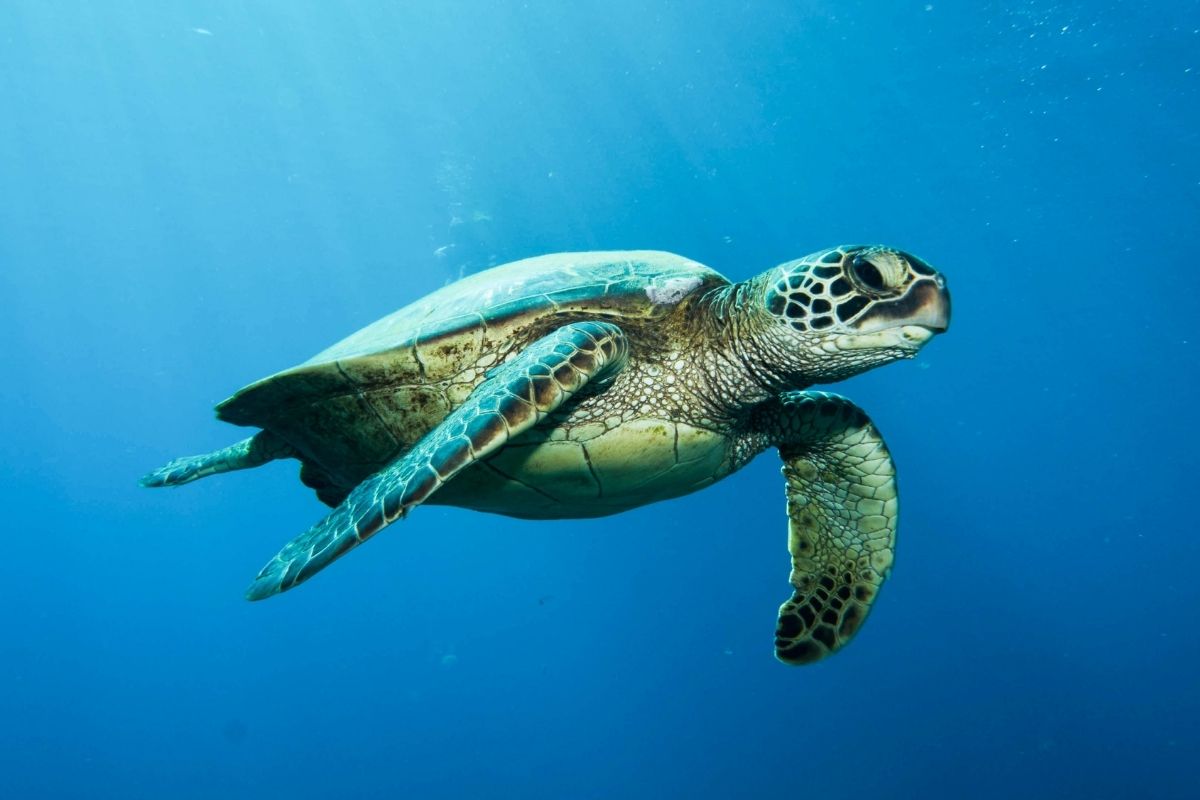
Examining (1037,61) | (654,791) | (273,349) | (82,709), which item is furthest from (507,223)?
(82,709)

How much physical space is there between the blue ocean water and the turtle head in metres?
19.6

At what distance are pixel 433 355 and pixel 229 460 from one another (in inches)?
89.4

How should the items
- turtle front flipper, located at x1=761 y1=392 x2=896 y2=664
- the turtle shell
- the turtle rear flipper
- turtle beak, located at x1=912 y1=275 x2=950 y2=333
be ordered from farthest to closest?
the turtle rear flipper, turtle front flipper, located at x1=761 y1=392 x2=896 y2=664, the turtle shell, turtle beak, located at x1=912 y1=275 x2=950 y2=333

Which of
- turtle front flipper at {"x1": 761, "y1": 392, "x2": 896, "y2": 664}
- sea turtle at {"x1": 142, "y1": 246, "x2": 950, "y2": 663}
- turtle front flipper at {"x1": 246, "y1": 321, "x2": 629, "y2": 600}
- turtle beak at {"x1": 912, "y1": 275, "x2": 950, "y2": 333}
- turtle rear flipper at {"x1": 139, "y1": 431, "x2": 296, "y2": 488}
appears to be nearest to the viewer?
turtle front flipper at {"x1": 246, "y1": 321, "x2": 629, "y2": 600}

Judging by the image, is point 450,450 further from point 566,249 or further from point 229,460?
point 566,249

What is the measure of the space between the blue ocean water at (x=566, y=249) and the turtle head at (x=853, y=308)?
19.6m

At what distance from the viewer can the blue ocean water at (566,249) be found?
70.4 ft

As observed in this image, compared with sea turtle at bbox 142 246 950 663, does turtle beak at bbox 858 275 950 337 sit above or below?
above

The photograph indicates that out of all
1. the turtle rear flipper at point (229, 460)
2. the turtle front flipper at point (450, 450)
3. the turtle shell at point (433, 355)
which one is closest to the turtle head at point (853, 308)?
the turtle shell at point (433, 355)

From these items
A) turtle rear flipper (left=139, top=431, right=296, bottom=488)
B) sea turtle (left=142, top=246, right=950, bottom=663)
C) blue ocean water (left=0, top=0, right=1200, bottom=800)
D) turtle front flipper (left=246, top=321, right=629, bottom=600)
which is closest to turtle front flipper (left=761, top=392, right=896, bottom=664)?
sea turtle (left=142, top=246, right=950, bottom=663)

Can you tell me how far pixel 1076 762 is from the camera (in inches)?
770

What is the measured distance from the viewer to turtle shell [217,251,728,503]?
2.83 metres

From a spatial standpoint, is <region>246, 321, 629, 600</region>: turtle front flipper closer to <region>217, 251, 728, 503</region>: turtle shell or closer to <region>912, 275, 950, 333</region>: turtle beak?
<region>217, 251, 728, 503</region>: turtle shell

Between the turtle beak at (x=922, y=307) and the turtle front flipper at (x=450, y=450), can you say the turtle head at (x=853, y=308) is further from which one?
the turtle front flipper at (x=450, y=450)
